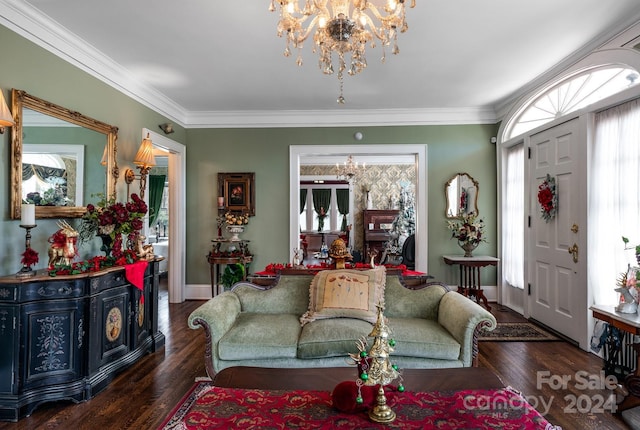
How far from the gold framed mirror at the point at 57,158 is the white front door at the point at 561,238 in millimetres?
4721

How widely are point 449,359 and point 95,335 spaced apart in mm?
2628

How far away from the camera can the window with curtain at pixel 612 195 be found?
299cm

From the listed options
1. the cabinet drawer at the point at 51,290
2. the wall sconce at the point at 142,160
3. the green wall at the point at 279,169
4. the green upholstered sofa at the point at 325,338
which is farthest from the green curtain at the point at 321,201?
the cabinet drawer at the point at 51,290

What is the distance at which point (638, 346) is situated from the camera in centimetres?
238

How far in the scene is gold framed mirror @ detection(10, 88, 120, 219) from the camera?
265 cm

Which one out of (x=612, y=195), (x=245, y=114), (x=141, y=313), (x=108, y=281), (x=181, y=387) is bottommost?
(x=181, y=387)

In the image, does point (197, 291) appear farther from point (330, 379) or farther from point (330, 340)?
point (330, 379)

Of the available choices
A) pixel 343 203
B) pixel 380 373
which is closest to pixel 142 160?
pixel 380 373

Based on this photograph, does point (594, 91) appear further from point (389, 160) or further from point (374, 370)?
point (389, 160)


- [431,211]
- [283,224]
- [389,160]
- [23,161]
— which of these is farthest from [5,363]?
[389,160]

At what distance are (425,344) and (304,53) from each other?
114 inches

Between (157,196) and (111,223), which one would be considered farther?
(157,196)

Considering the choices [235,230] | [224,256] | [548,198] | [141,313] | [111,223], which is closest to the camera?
[111,223]

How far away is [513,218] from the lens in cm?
502
